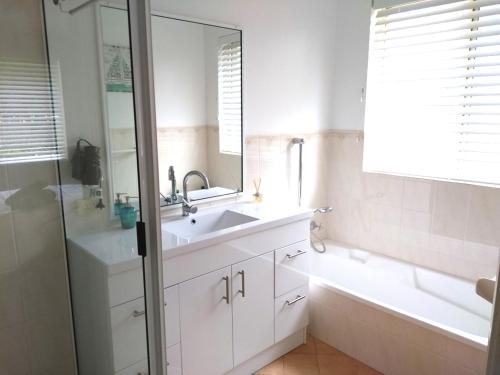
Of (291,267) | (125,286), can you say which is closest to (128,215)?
(125,286)

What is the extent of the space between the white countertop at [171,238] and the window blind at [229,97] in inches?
16.0

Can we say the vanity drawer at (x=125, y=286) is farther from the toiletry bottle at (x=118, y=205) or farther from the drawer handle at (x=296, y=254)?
the drawer handle at (x=296, y=254)

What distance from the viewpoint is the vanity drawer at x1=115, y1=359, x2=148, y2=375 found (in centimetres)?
148

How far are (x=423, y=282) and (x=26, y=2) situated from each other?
2.73 m

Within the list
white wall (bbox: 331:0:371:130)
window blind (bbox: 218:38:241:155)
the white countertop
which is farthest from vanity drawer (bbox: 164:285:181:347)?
white wall (bbox: 331:0:371:130)

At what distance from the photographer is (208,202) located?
2.50 meters

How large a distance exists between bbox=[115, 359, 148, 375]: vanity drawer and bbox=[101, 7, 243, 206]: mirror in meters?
0.92

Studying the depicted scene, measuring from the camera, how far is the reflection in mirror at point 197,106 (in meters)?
2.25

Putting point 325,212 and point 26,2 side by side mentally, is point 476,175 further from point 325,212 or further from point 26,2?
point 26,2

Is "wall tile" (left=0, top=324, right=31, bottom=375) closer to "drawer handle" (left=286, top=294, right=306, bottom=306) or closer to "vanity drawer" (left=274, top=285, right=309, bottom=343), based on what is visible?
"vanity drawer" (left=274, top=285, right=309, bottom=343)

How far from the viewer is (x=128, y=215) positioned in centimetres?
146

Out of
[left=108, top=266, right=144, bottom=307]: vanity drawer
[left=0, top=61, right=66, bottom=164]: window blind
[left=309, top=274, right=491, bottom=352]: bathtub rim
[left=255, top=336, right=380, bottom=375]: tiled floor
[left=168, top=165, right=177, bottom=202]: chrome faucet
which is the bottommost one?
[left=255, top=336, right=380, bottom=375]: tiled floor

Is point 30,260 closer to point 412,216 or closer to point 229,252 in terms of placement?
point 229,252

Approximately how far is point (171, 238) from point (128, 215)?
498 millimetres
